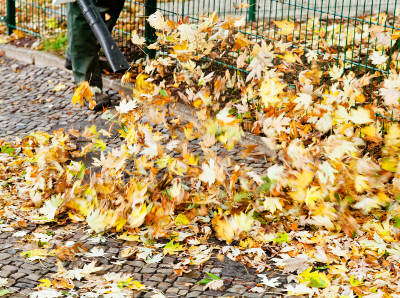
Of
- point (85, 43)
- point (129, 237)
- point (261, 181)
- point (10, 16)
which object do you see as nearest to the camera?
point (129, 237)

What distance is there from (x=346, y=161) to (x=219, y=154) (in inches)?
47.5

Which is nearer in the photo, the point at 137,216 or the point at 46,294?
the point at 46,294

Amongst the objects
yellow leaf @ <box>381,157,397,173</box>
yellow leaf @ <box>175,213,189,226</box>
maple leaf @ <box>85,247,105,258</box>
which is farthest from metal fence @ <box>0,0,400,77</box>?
maple leaf @ <box>85,247,105,258</box>

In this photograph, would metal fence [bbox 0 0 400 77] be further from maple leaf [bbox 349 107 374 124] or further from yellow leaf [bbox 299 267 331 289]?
yellow leaf [bbox 299 267 331 289]

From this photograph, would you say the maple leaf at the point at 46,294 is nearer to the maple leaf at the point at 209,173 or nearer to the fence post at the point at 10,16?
the maple leaf at the point at 209,173

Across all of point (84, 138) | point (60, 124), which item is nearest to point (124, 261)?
point (84, 138)

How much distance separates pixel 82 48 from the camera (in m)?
6.03

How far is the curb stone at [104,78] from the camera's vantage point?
5.30 meters

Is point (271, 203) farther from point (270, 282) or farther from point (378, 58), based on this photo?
point (378, 58)

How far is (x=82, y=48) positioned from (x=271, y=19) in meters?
3.02

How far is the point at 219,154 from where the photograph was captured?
5.15 meters

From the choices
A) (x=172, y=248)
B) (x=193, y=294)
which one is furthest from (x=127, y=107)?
(x=193, y=294)

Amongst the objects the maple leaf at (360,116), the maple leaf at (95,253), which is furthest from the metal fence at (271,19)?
the maple leaf at (95,253)

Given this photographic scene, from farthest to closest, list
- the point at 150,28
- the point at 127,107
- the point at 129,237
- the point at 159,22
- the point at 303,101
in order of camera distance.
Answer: the point at 150,28 → the point at 159,22 → the point at 127,107 → the point at 303,101 → the point at 129,237
